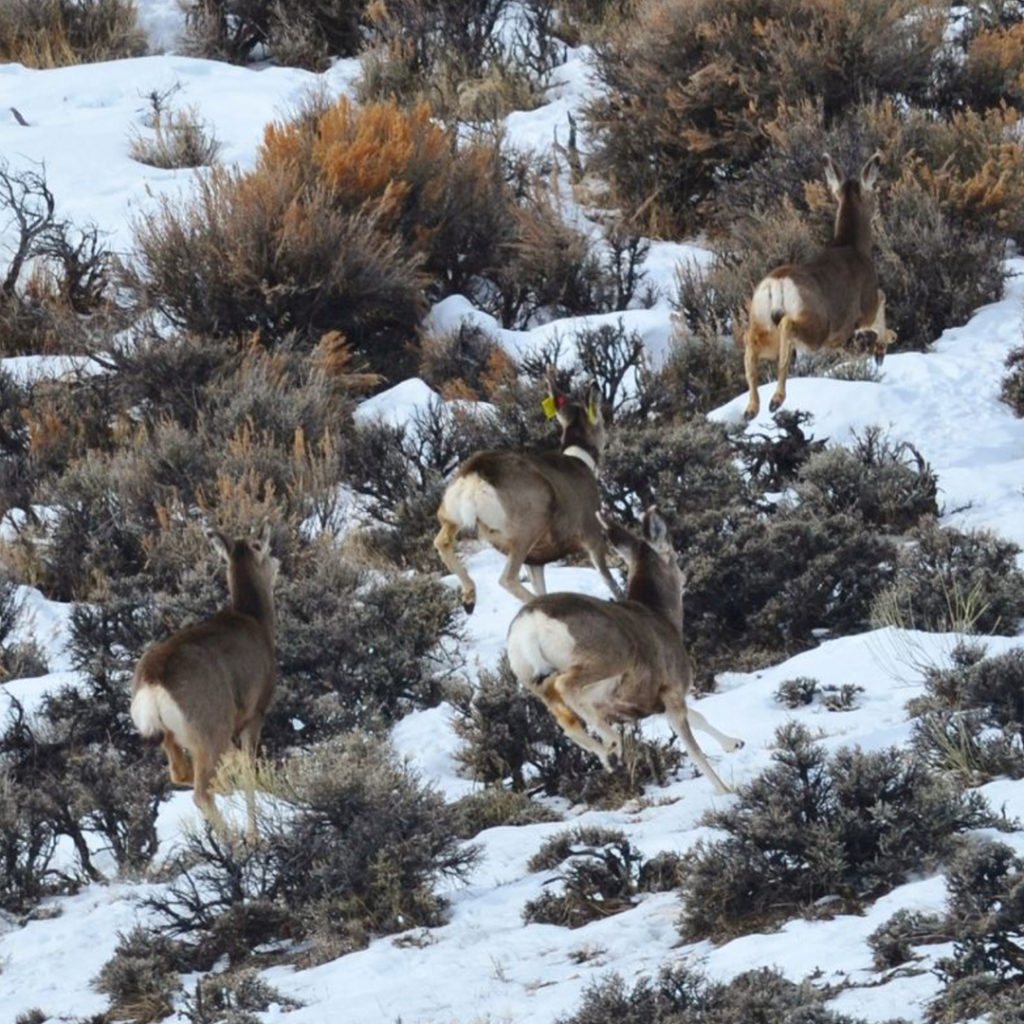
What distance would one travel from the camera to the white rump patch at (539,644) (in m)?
9.30

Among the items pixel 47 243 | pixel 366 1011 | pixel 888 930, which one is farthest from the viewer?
pixel 47 243

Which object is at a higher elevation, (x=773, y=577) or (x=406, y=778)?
(x=406, y=778)

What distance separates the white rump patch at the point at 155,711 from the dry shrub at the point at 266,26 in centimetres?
1657

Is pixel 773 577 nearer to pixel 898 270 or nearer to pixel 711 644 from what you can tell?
pixel 711 644

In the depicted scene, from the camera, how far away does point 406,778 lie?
9820mm

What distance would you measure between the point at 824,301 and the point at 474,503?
171 inches

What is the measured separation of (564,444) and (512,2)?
13297mm

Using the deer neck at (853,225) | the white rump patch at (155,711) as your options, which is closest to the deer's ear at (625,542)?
the white rump patch at (155,711)

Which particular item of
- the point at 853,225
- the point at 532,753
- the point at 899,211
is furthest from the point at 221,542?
the point at 899,211

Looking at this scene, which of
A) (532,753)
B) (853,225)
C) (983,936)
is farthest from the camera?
(853,225)

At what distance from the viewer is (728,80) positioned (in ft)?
68.9

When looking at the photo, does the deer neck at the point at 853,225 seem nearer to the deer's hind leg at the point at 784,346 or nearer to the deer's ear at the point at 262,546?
the deer's hind leg at the point at 784,346

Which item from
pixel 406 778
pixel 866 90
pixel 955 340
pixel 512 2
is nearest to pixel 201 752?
pixel 406 778

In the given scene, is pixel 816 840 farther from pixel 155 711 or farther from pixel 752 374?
pixel 752 374
